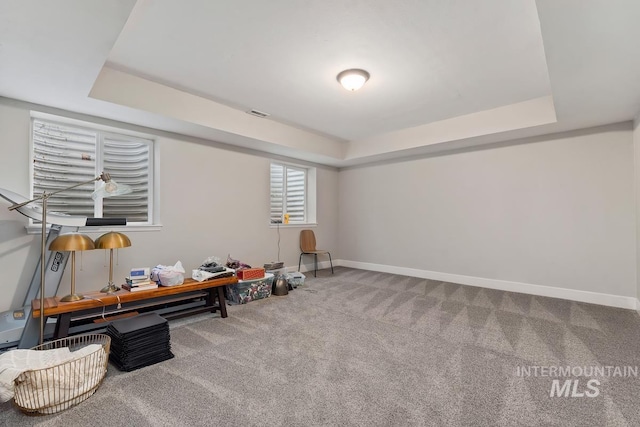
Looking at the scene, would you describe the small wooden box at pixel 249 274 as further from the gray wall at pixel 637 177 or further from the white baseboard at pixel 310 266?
the gray wall at pixel 637 177

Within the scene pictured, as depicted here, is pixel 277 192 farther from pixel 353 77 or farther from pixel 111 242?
pixel 111 242

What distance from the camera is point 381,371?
2.11m

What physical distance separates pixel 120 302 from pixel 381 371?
7.66 ft

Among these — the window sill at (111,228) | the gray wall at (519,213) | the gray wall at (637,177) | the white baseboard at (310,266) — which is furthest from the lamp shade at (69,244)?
the gray wall at (637,177)

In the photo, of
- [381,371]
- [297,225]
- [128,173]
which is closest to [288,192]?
[297,225]

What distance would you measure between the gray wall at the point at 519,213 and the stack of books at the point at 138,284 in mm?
4101

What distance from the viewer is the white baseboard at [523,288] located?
357 centimetres

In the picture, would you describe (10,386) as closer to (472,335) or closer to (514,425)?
(514,425)

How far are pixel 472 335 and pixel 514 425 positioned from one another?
1.24m

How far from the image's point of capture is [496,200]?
449cm

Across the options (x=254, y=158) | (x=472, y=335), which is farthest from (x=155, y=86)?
(x=472, y=335)

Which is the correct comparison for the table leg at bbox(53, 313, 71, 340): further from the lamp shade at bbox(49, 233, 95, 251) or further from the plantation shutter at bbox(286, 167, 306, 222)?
the plantation shutter at bbox(286, 167, 306, 222)

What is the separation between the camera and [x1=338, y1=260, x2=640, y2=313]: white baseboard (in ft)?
11.7

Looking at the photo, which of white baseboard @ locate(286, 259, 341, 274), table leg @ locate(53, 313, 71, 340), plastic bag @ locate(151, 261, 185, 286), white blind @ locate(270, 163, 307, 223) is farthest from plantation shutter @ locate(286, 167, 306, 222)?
table leg @ locate(53, 313, 71, 340)
